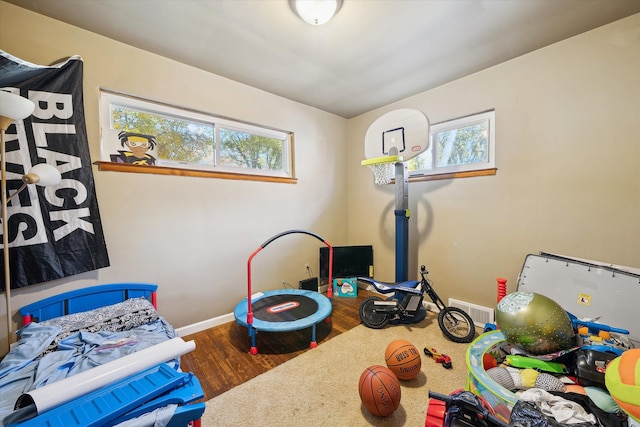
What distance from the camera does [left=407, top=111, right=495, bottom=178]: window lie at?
8.60ft

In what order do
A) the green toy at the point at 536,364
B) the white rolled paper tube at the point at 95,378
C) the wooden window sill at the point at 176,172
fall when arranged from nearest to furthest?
the white rolled paper tube at the point at 95,378
the green toy at the point at 536,364
the wooden window sill at the point at 176,172

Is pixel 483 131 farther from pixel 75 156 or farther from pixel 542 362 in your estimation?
pixel 75 156

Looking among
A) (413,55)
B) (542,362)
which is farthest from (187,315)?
(413,55)

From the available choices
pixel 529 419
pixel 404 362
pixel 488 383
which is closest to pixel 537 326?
pixel 488 383

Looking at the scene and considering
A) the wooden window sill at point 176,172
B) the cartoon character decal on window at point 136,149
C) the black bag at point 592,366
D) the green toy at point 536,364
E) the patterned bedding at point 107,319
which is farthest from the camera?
the cartoon character decal on window at point 136,149

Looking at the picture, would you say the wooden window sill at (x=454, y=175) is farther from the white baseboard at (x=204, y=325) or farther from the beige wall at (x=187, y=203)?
the white baseboard at (x=204, y=325)

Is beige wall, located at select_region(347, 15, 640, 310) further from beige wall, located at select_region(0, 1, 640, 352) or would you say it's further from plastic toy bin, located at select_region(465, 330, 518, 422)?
plastic toy bin, located at select_region(465, 330, 518, 422)

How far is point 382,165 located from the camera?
288cm

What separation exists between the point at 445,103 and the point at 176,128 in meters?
2.91

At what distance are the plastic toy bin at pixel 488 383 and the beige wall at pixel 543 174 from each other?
45.0 inches

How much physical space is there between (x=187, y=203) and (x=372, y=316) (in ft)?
7.32

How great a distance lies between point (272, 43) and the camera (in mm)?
2094

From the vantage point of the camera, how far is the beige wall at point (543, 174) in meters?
1.89

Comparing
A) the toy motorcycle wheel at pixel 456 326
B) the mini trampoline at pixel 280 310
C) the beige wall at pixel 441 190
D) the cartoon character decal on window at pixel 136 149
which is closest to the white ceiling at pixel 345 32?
the beige wall at pixel 441 190
